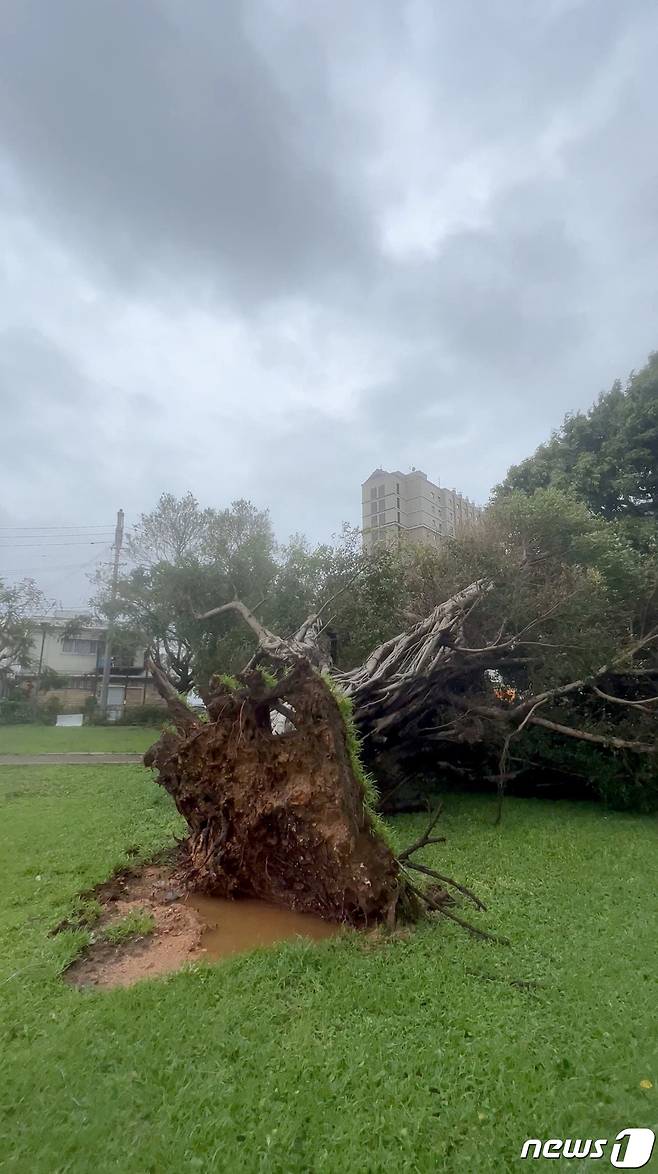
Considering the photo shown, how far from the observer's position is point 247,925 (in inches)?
186

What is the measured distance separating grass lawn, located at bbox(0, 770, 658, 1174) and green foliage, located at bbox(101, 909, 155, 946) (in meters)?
0.26

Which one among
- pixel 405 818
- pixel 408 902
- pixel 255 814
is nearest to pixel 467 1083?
pixel 408 902

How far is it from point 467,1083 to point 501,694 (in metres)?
9.80

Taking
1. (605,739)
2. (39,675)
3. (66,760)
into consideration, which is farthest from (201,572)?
(39,675)

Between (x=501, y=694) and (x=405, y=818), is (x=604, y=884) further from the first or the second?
(x=501, y=694)

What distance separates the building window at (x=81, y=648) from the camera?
124 ft

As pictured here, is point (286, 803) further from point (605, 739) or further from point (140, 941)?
point (605, 739)

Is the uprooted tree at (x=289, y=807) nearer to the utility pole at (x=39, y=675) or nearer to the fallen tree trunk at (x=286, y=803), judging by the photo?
the fallen tree trunk at (x=286, y=803)

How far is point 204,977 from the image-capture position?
3.80 meters

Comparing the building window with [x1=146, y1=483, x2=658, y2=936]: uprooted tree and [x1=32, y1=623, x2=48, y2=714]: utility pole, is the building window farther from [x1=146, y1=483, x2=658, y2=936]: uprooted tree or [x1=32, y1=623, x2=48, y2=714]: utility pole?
[x1=146, y1=483, x2=658, y2=936]: uprooted tree

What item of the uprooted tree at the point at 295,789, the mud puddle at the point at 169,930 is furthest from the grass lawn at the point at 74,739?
the mud puddle at the point at 169,930

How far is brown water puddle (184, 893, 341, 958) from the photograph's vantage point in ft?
14.4

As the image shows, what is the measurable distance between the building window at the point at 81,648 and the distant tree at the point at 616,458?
1092 inches

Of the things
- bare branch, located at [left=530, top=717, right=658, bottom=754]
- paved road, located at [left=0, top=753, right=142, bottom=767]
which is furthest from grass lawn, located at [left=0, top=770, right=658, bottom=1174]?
paved road, located at [left=0, top=753, right=142, bottom=767]
